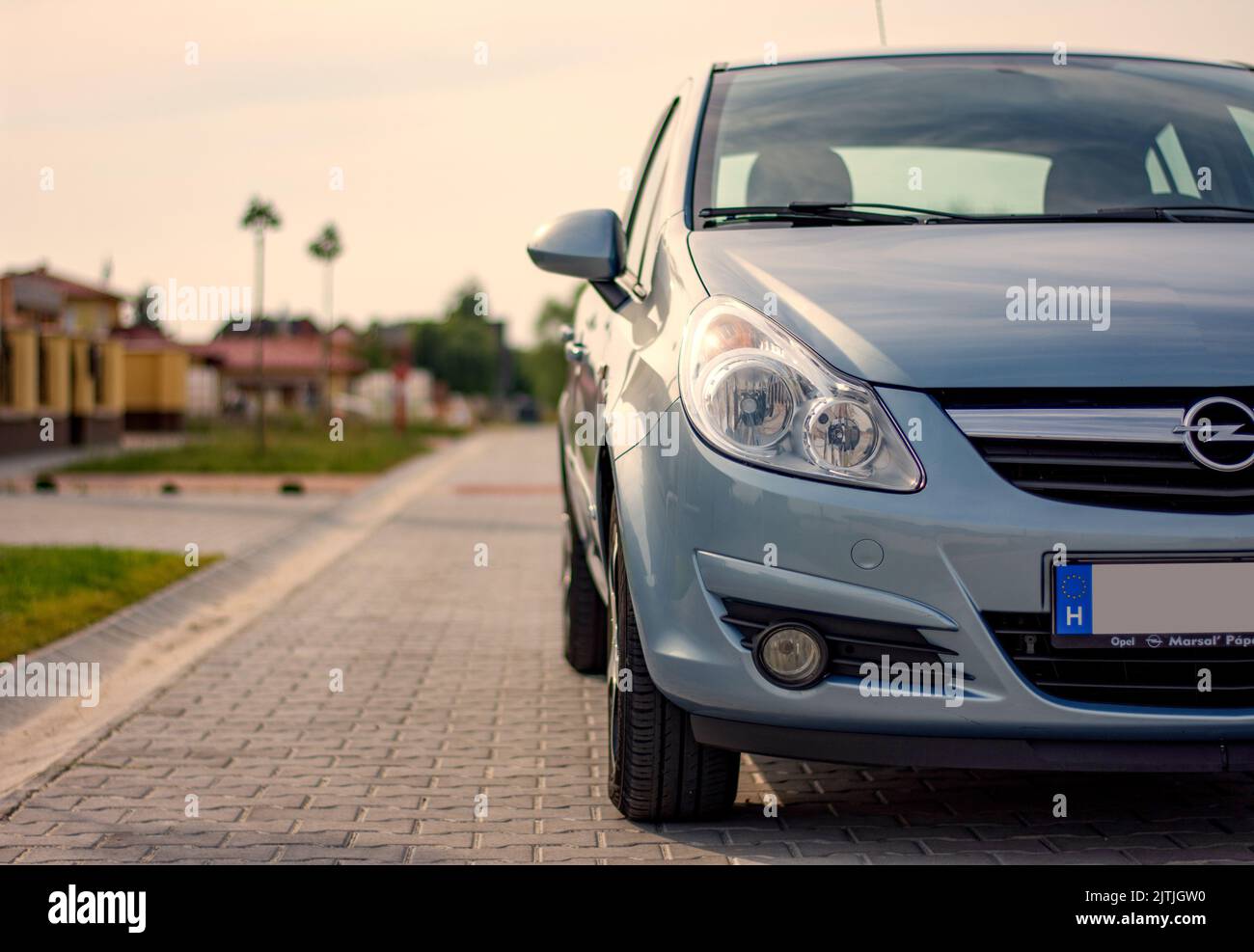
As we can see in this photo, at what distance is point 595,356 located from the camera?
5.10 m

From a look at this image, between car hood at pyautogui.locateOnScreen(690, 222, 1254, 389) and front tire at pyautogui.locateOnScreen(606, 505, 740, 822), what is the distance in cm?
71

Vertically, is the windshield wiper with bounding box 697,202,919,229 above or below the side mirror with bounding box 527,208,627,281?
above

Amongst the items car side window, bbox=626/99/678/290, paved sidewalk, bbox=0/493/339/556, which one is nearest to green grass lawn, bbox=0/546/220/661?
paved sidewalk, bbox=0/493/339/556

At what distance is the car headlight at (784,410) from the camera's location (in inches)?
136

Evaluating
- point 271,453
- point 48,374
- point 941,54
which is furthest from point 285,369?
point 941,54

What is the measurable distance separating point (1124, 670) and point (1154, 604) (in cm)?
16

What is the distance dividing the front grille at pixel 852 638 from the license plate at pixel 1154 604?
26cm

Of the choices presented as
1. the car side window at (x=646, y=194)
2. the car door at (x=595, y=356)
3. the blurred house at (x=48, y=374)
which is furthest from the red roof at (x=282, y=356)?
the car side window at (x=646, y=194)

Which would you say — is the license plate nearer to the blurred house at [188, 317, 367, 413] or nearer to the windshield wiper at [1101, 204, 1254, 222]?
the windshield wiper at [1101, 204, 1254, 222]

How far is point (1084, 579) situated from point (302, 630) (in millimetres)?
5055

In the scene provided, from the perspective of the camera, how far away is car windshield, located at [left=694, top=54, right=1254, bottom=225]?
4.45m

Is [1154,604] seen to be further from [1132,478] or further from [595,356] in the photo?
[595,356]

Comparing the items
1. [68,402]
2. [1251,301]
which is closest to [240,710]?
[1251,301]

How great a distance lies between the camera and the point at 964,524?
3.36 metres
